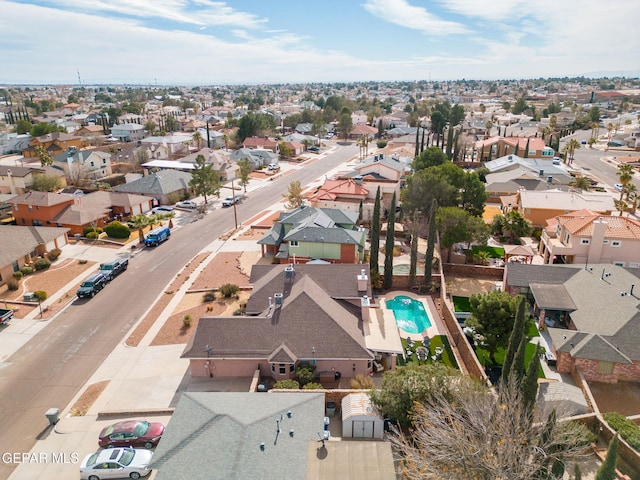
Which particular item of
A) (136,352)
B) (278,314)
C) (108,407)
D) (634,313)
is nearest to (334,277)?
(278,314)

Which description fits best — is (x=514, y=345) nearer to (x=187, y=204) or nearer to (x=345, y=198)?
(x=345, y=198)

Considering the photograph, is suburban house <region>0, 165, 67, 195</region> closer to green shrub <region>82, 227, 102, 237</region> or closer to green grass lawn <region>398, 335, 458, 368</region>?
green shrub <region>82, 227, 102, 237</region>

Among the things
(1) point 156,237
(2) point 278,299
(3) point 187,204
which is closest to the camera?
(2) point 278,299

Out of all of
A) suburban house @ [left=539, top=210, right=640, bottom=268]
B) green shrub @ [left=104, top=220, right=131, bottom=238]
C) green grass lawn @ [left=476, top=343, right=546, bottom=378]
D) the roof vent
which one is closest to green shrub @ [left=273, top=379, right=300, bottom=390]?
the roof vent

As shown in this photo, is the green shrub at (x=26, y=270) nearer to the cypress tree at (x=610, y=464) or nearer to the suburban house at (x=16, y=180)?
the suburban house at (x=16, y=180)

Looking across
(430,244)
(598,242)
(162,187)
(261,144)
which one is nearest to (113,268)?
(162,187)

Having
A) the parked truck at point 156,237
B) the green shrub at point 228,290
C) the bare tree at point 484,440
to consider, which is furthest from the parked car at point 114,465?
the parked truck at point 156,237

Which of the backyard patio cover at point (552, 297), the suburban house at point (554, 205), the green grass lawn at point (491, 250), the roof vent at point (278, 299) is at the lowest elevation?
the green grass lawn at point (491, 250)
